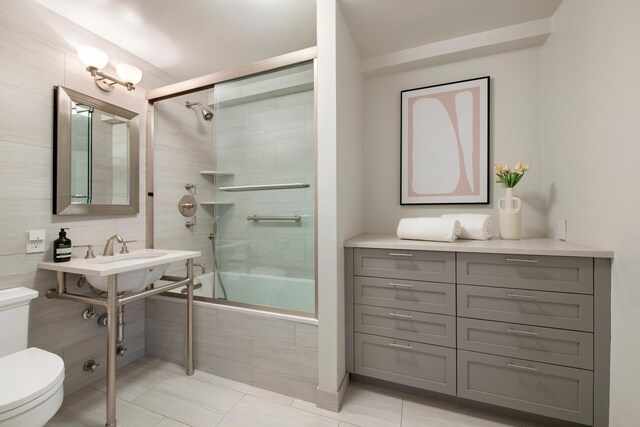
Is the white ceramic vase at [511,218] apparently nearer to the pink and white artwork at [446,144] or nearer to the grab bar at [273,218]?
the pink and white artwork at [446,144]

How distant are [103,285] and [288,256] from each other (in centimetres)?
104

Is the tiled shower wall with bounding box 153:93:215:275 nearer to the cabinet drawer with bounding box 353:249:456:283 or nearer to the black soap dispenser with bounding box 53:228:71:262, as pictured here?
the black soap dispenser with bounding box 53:228:71:262

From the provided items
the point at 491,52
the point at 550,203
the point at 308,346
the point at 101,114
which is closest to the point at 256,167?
the point at 101,114

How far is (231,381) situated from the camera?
69.6 inches

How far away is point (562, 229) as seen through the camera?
1582 mm

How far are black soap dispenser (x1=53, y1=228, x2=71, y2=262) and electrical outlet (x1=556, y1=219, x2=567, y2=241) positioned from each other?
291cm

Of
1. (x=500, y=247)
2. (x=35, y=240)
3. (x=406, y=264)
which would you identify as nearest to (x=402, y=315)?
(x=406, y=264)

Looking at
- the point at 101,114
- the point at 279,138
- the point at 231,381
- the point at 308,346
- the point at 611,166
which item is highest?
the point at 101,114

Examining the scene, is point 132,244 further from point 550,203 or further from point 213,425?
point 550,203

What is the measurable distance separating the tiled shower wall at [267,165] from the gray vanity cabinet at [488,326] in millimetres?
445

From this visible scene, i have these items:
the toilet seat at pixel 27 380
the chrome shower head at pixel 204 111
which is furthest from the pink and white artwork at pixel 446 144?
the toilet seat at pixel 27 380

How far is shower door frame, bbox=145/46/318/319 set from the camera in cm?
159

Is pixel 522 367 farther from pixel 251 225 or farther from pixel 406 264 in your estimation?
pixel 251 225

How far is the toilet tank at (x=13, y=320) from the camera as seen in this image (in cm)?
123
